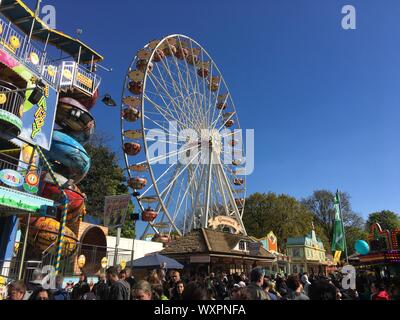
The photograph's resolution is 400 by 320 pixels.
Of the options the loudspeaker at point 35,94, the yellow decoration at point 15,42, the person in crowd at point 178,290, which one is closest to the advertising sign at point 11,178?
the loudspeaker at point 35,94

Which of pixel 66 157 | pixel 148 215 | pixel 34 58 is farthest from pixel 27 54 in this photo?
pixel 148 215

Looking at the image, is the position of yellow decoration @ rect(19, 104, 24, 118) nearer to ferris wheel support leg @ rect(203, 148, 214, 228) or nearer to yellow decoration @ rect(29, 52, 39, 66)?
yellow decoration @ rect(29, 52, 39, 66)

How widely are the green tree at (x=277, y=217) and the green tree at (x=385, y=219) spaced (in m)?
20.3

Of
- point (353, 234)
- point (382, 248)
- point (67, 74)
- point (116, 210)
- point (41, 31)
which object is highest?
point (41, 31)

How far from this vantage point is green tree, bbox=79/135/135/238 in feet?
102

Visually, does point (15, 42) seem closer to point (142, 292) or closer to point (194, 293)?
point (142, 292)

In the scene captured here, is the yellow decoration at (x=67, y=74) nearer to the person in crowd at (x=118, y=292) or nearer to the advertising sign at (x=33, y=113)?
the advertising sign at (x=33, y=113)

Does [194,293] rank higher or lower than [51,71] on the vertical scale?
lower

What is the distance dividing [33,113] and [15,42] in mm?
2919

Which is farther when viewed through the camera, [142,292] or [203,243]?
[203,243]

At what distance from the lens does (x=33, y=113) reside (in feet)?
44.9

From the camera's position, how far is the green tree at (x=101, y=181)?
31.2 metres

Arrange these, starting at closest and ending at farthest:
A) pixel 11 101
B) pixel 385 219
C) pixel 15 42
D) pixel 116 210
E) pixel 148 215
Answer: pixel 116 210 < pixel 11 101 < pixel 15 42 < pixel 148 215 < pixel 385 219

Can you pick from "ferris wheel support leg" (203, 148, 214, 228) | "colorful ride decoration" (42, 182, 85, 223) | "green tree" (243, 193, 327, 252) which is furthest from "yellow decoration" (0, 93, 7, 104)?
"green tree" (243, 193, 327, 252)
